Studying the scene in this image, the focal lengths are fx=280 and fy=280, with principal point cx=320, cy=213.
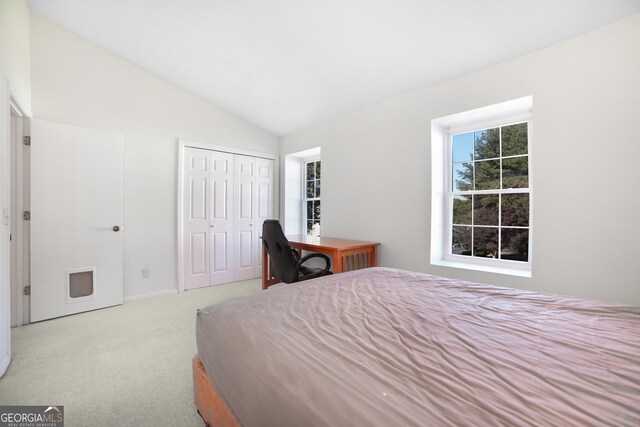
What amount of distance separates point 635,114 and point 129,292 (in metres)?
4.90

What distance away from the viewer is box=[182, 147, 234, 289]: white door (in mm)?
3867

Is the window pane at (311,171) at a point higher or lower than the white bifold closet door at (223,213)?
higher

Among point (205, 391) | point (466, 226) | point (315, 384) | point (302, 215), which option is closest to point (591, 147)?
point (466, 226)

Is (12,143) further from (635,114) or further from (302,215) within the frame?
(635,114)

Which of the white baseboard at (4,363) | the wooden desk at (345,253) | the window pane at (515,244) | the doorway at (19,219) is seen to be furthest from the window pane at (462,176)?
the doorway at (19,219)

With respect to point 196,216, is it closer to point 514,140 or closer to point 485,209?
point 485,209

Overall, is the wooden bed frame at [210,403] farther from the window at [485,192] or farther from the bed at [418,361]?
the window at [485,192]

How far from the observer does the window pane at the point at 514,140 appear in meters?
2.53

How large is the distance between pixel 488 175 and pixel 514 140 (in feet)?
1.22

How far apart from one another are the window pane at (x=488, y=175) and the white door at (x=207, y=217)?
129 inches

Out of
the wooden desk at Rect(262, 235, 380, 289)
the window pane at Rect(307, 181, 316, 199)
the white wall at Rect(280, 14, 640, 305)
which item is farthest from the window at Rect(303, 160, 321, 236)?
the white wall at Rect(280, 14, 640, 305)

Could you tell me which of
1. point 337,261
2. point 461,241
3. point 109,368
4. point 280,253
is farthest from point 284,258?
point 461,241

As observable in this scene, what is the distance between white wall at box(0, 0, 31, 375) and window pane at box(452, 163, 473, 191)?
12.1 feet

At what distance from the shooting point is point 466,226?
291cm
